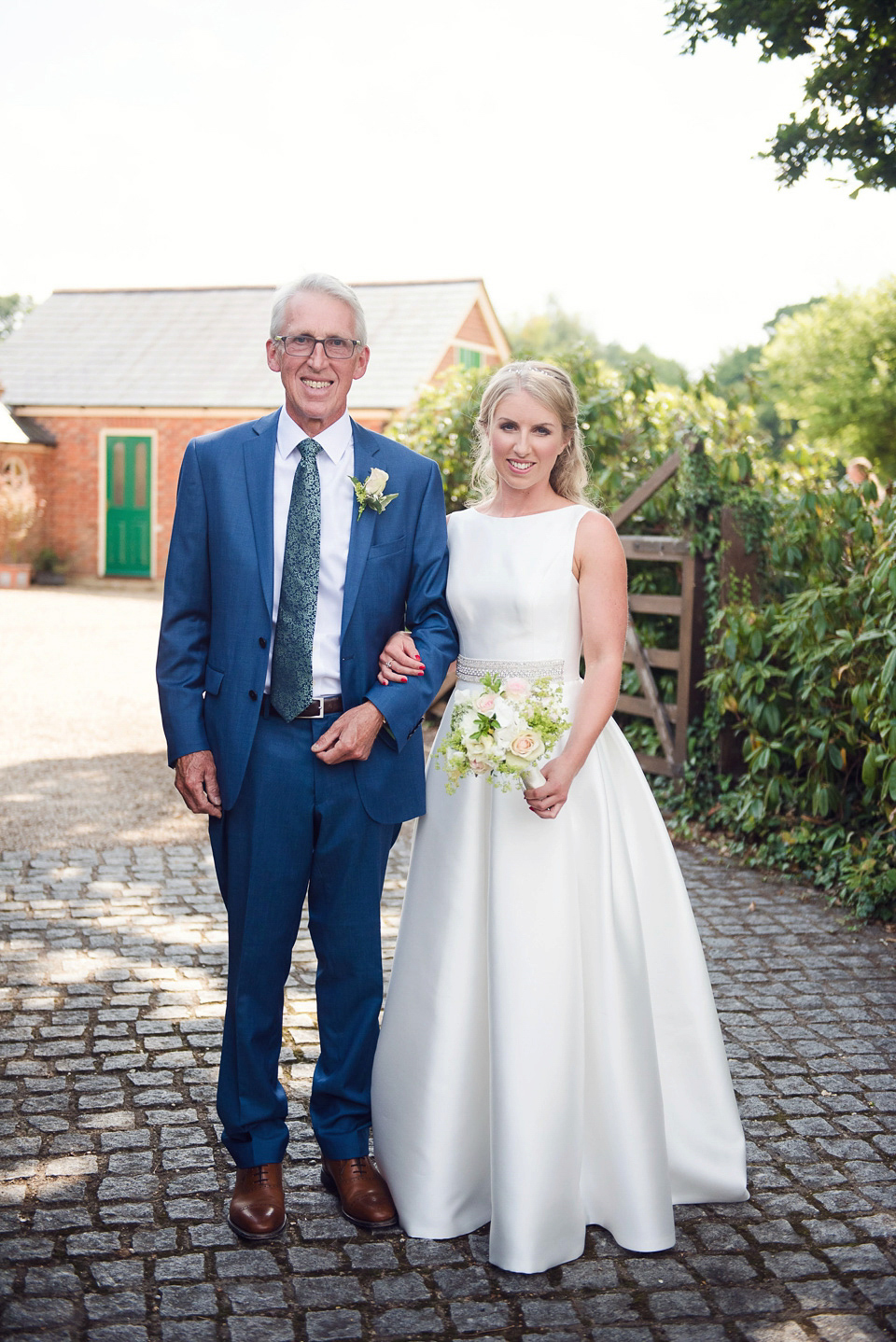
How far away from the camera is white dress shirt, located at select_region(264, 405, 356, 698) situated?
9.82 ft

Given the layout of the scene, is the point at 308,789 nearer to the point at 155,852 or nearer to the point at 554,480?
the point at 554,480

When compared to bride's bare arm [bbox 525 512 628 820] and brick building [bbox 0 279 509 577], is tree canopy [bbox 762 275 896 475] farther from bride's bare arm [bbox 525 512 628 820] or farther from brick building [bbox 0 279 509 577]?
bride's bare arm [bbox 525 512 628 820]

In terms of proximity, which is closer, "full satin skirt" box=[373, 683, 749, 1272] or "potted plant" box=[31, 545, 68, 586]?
"full satin skirt" box=[373, 683, 749, 1272]

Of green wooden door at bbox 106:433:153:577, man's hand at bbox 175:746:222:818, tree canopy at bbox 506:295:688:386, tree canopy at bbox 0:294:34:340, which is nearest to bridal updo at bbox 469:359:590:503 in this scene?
man's hand at bbox 175:746:222:818

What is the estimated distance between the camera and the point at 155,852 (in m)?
6.70

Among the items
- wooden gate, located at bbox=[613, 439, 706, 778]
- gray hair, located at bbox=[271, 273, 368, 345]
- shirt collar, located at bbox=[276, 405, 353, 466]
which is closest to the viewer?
gray hair, located at bbox=[271, 273, 368, 345]

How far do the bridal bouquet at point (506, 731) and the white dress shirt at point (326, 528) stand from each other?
1.15ft

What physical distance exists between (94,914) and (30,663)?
345 inches

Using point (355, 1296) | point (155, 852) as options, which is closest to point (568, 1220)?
point (355, 1296)

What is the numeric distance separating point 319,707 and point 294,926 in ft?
1.91

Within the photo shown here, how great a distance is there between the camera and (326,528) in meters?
3.02

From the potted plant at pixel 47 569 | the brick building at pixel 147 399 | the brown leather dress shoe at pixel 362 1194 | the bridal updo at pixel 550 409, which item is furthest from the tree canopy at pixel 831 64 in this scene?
the potted plant at pixel 47 569

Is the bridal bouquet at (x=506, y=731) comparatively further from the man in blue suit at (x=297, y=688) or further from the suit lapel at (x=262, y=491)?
the suit lapel at (x=262, y=491)

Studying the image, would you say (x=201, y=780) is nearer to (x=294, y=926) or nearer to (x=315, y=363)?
(x=294, y=926)
